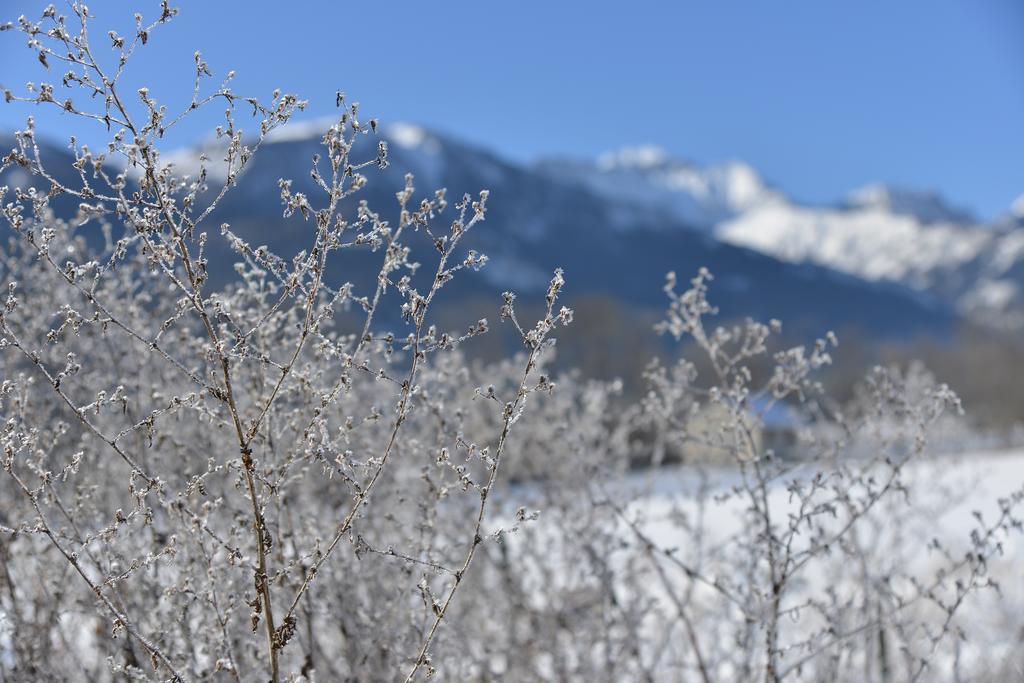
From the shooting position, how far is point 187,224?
195 centimetres

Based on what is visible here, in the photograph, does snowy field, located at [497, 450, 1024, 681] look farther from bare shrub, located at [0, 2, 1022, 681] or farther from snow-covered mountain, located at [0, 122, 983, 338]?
snow-covered mountain, located at [0, 122, 983, 338]

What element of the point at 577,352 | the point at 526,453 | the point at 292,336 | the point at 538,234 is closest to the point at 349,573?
the point at 292,336

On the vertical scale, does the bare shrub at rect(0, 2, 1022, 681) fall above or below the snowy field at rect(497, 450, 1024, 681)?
below

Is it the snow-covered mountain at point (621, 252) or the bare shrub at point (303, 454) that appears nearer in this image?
the bare shrub at point (303, 454)

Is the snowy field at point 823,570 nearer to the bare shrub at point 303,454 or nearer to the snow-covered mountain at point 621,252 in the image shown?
the bare shrub at point 303,454

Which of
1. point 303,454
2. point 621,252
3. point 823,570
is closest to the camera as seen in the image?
point 303,454

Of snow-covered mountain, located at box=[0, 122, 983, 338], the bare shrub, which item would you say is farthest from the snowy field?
snow-covered mountain, located at box=[0, 122, 983, 338]

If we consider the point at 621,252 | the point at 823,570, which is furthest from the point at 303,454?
the point at 621,252

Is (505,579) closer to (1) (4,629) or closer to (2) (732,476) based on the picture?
(2) (732,476)

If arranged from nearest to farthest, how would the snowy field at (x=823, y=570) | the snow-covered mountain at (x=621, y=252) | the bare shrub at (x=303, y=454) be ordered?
the bare shrub at (x=303, y=454) < the snowy field at (x=823, y=570) < the snow-covered mountain at (x=621, y=252)

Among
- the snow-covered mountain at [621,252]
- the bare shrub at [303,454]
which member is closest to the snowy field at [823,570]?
the bare shrub at [303,454]

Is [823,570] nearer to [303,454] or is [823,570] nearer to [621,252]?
[303,454]

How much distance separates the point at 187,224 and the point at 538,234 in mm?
154337

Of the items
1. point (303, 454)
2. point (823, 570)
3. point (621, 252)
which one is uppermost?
point (621, 252)
